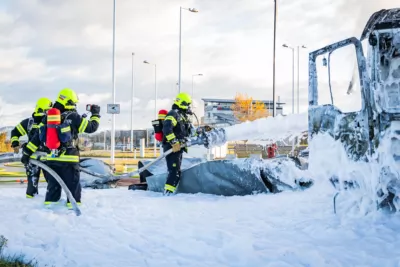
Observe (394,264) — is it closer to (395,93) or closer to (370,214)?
(370,214)

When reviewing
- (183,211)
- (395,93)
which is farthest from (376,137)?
(183,211)

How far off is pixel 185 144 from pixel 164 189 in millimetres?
991

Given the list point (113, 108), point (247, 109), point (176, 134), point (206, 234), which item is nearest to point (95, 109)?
point (176, 134)

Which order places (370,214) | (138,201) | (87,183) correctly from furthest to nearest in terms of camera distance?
(87,183) < (138,201) < (370,214)

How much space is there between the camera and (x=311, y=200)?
679cm

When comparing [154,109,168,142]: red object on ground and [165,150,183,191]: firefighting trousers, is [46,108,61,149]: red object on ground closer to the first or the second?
[165,150,183,191]: firefighting trousers

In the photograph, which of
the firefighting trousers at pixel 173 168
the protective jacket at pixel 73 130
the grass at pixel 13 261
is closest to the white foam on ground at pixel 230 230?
the grass at pixel 13 261

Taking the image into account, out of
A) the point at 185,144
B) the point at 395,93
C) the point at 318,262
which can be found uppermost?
the point at 395,93

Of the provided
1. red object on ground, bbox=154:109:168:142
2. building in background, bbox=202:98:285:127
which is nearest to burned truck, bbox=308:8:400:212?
red object on ground, bbox=154:109:168:142

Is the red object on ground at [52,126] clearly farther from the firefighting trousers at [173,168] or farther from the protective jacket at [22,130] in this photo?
the firefighting trousers at [173,168]

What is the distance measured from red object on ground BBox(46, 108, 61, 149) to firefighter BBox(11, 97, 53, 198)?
1729 millimetres

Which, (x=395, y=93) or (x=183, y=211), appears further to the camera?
(x=183, y=211)

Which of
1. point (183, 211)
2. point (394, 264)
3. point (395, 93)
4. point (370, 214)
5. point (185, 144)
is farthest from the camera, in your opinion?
point (185, 144)

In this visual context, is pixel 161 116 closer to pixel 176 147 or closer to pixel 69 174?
pixel 176 147
